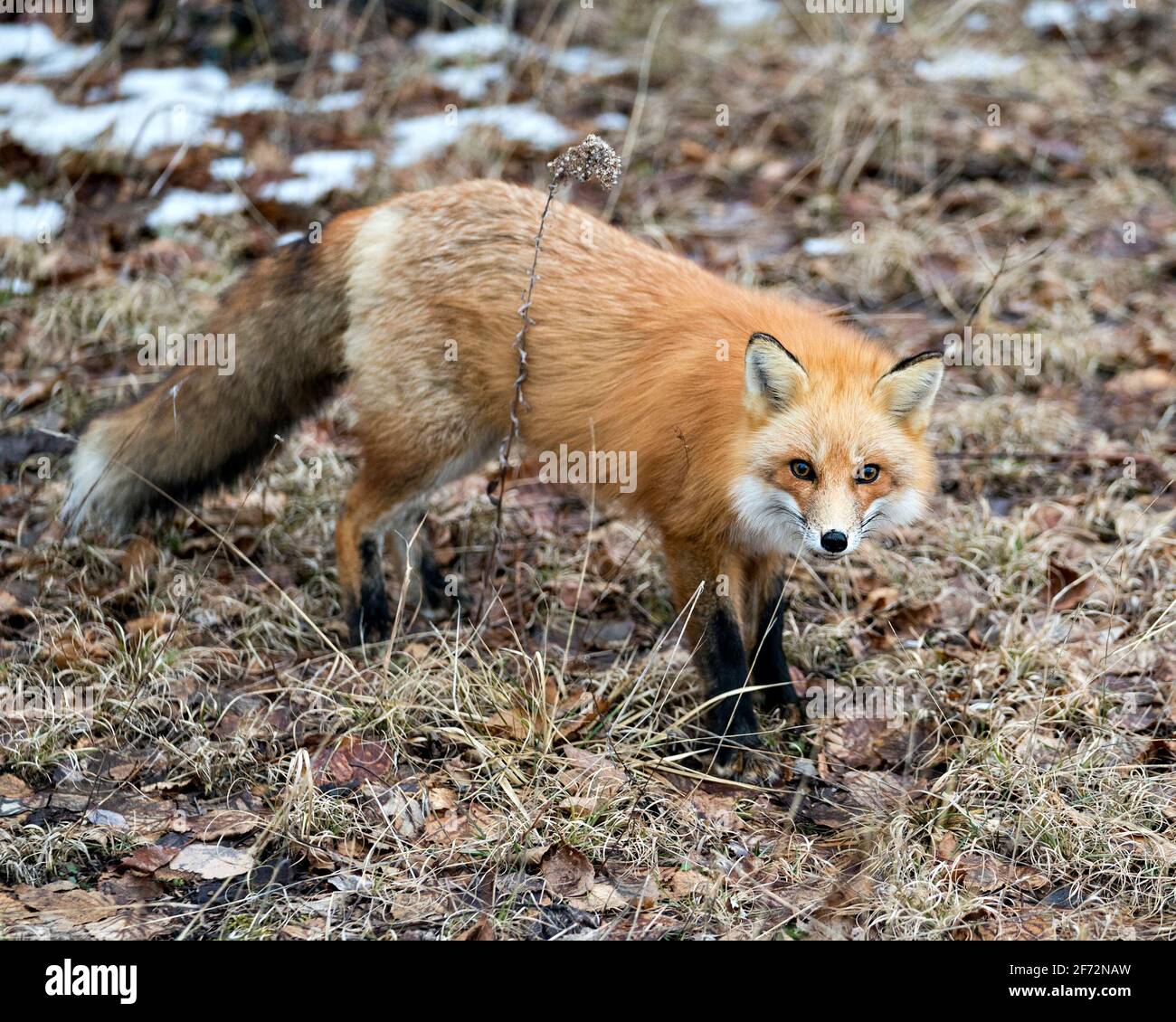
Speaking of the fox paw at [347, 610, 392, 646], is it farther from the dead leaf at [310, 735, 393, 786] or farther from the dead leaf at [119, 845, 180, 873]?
the dead leaf at [119, 845, 180, 873]

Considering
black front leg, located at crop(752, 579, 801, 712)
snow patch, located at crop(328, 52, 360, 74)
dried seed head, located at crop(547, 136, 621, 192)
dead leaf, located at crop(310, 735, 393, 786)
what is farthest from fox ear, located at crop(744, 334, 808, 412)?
snow patch, located at crop(328, 52, 360, 74)

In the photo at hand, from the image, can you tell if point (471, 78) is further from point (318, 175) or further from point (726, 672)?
point (726, 672)

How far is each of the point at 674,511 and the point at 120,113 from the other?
5.20 meters

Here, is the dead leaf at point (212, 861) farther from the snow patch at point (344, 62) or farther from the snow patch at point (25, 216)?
the snow patch at point (344, 62)

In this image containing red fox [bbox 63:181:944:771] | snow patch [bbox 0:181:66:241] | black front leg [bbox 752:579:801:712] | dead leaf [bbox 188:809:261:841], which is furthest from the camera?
snow patch [bbox 0:181:66:241]

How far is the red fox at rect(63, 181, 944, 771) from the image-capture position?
145 inches

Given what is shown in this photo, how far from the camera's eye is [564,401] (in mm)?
4266

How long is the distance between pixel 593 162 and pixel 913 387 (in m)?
1.20

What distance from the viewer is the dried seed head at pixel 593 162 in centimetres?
350

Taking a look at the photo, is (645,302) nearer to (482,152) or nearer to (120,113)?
(482,152)

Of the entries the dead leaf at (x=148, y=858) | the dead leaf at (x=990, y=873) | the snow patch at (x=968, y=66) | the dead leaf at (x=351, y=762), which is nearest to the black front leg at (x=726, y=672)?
the dead leaf at (x=990, y=873)

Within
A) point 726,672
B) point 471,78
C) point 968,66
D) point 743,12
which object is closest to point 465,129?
point 471,78

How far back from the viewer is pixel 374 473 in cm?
448

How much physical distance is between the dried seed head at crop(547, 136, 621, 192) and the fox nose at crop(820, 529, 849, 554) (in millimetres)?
1205
